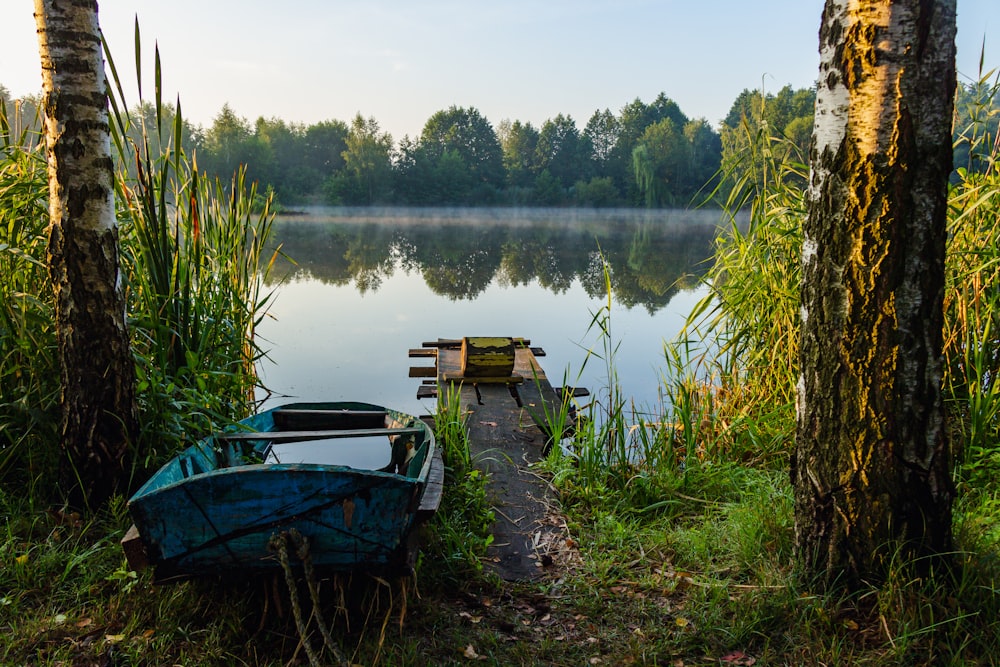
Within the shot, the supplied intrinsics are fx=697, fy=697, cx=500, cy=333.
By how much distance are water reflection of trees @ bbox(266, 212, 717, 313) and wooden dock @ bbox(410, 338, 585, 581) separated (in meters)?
3.33

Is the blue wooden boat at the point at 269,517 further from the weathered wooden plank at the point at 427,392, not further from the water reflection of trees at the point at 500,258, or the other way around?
the water reflection of trees at the point at 500,258

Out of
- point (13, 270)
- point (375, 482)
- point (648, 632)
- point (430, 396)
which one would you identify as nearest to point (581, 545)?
point (648, 632)

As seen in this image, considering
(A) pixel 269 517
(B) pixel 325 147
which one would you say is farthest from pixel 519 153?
(A) pixel 269 517

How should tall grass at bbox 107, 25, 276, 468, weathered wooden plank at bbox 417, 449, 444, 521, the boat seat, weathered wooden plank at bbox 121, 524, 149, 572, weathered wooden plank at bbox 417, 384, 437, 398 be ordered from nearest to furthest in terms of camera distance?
1. weathered wooden plank at bbox 121, 524, 149, 572
2. weathered wooden plank at bbox 417, 449, 444, 521
3. tall grass at bbox 107, 25, 276, 468
4. the boat seat
5. weathered wooden plank at bbox 417, 384, 437, 398

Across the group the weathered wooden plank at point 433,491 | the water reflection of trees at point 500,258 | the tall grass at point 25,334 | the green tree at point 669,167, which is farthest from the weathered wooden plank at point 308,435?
the green tree at point 669,167

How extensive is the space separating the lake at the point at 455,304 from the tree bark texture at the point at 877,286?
1720 mm

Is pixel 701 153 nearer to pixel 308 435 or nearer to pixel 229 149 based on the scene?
pixel 229 149

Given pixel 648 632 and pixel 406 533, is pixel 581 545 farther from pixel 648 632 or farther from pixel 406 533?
pixel 406 533

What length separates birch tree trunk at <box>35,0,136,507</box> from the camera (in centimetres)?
264

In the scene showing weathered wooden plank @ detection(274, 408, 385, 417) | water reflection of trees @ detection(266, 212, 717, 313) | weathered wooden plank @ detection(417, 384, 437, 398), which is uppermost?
water reflection of trees @ detection(266, 212, 717, 313)

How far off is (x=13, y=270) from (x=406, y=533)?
2.11 metres

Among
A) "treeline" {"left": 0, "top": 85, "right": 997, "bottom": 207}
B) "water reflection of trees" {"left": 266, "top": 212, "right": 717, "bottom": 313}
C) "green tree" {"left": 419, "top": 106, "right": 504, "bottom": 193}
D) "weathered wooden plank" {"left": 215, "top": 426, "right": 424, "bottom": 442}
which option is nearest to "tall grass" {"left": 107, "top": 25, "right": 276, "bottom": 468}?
"weathered wooden plank" {"left": 215, "top": 426, "right": 424, "bottom": 442}

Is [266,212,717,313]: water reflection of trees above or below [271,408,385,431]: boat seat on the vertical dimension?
above

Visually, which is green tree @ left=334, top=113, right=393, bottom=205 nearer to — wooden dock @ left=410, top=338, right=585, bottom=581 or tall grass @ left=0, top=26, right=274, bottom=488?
wooden dock @ left=410, top=338, right=585, bottom=581
